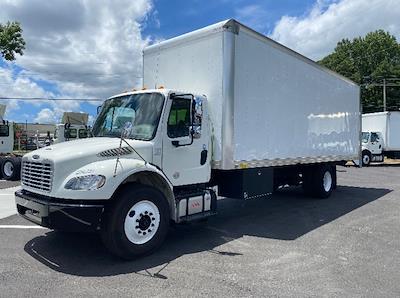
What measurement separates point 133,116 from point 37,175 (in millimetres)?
1852

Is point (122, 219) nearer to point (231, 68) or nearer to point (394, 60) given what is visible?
point (231, 68)

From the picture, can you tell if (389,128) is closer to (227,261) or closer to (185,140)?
(185,140)

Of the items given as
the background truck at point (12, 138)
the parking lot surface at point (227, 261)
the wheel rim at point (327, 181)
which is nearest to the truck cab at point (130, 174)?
the parking lot surface at point (227, 261)

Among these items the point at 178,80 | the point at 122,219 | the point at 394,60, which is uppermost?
the point at 394,60

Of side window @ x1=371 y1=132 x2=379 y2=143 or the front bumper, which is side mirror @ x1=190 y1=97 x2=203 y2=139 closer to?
the front bumper

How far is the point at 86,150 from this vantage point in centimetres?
612

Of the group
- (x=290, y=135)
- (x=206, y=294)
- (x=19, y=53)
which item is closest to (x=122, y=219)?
(x=206, y=294)

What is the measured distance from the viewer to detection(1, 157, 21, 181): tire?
16875 mm

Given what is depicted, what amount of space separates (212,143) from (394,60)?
58902 millimetres

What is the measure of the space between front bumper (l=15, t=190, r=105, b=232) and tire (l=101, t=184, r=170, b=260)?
0.21 metres

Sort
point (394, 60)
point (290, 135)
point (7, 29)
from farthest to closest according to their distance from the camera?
point (394, 60) → point (7, 29) → point (290, 135)

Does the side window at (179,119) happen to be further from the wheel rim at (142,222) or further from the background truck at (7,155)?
the background truck at (7,155)

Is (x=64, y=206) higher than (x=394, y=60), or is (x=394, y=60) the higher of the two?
(x=394, y=60)

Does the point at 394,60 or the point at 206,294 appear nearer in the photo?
the point at 206,294
